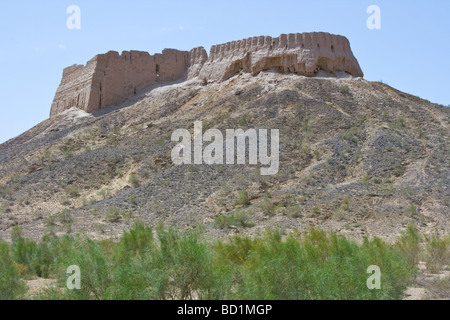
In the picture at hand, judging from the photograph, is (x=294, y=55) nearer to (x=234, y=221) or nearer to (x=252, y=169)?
(x=252, y=169)

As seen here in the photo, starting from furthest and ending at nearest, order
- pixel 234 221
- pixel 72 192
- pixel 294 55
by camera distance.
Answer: pixel 294 55 → pixel 72 192 → pixel 234 221

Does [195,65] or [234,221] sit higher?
[195,65]

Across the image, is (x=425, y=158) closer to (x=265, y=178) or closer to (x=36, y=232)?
(x=265, y=178)

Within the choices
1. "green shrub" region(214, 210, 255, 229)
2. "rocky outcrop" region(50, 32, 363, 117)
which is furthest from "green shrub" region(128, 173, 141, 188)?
"rocky outcrop" region(50, 32, 363, 117)

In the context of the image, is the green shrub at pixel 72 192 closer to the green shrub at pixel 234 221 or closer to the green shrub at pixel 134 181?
the green shrub at pixel 134 181

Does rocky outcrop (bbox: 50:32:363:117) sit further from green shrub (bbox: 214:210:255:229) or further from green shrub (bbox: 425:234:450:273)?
green shrub (bbox: 425:234:450:273)

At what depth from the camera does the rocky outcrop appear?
129 ft

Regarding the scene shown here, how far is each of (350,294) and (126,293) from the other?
3436 millimetres

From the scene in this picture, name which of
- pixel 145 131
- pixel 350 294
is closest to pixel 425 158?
pixel 145 131

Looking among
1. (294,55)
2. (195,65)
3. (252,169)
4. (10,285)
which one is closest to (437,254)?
(10,285)

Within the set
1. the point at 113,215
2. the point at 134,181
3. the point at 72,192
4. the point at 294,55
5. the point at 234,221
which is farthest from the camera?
the point at 294,55

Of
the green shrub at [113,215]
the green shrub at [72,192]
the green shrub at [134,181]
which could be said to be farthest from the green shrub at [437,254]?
the green shrub at [72,192]

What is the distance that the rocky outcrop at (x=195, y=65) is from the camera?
39438 mm

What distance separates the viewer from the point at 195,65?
45.2 meters
